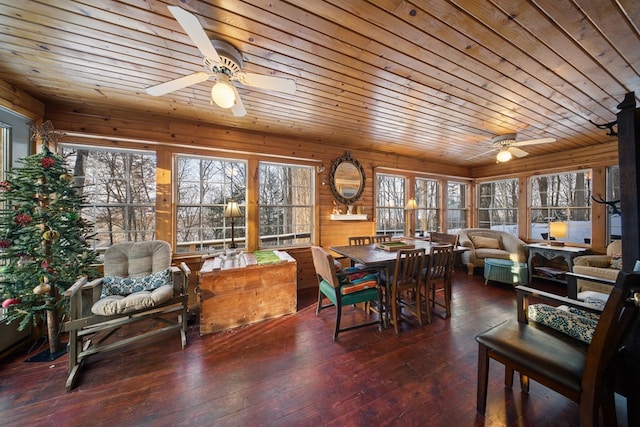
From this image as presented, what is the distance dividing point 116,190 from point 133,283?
1425mm

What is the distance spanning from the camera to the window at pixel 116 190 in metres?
2.79

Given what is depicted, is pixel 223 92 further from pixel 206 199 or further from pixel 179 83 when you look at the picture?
pixel 206 199

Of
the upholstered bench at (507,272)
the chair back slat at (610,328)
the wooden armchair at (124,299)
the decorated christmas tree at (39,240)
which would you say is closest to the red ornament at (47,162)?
the decorated christmas tree at (39,240)

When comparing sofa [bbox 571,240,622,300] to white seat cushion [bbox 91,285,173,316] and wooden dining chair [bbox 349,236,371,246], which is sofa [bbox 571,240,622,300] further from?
white seat cushion [bbox 91,285,173,316]

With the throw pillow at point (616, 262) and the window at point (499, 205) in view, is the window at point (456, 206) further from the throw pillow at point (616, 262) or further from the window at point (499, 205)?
the throw pillow at point (616, 262)

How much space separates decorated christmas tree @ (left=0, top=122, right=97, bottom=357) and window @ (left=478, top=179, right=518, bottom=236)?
7731 mm

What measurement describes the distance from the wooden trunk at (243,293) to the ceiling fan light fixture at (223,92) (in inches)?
69.6

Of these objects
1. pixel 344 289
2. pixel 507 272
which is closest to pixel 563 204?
pixel 507 272

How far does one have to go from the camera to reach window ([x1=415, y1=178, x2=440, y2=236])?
535 centimetres

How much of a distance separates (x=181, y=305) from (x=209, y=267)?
1.56ft

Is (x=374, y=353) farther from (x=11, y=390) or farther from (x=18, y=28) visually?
(x=18, y=28)

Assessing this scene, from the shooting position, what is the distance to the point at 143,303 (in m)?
2.03

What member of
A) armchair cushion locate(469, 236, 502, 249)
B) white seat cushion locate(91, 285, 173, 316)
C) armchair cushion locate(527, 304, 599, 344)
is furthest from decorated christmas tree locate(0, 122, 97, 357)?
armchair cushion locate(469, 236, 502, 249)

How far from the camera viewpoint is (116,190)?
2893 millimetres
